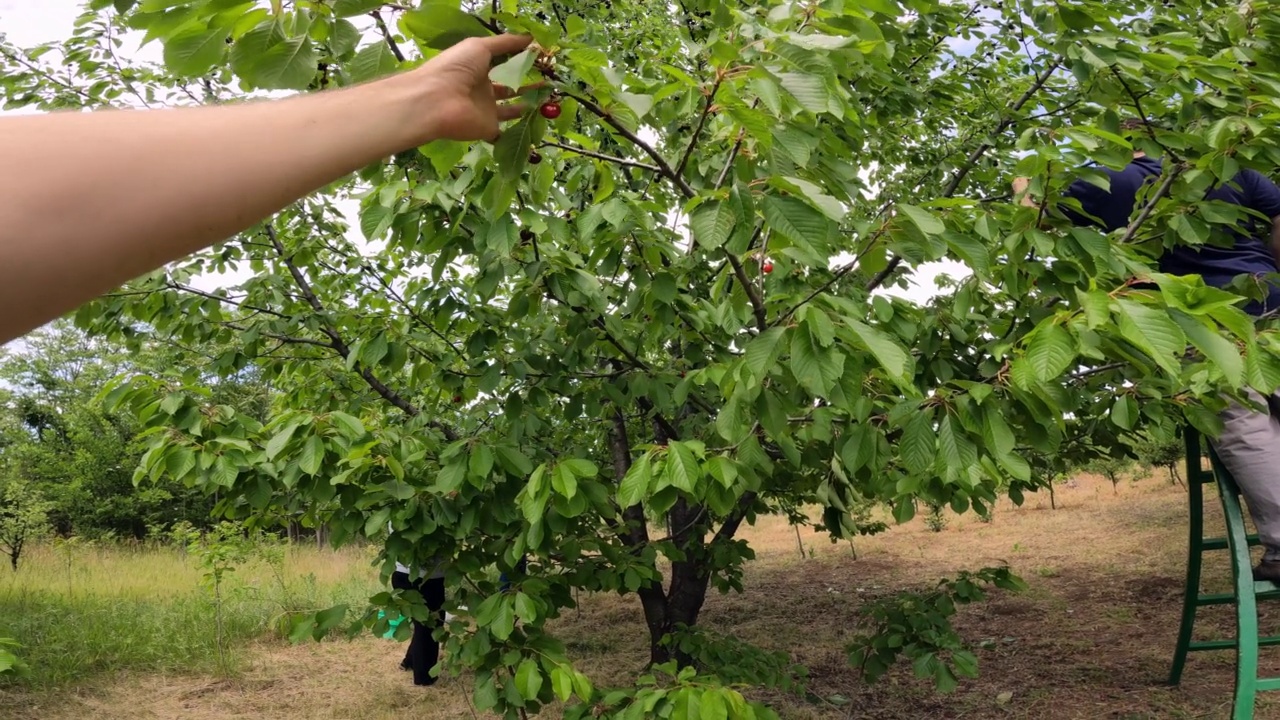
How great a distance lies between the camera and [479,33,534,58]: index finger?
913 mm

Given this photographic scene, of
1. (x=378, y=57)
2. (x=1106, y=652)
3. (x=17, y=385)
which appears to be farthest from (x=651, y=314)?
(x=17, y=385)

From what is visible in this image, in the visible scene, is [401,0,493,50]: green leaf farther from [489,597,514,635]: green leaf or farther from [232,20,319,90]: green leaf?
[489,597,514,635]: green leaf

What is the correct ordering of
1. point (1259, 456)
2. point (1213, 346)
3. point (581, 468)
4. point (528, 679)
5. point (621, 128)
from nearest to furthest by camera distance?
1. point (1213, 346)
2. point (621, 128)
3. point (581, 468)
4. point (528, 679)
5. point (1259, 456)

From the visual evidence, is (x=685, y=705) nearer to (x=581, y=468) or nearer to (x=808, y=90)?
(x=581, y=468)

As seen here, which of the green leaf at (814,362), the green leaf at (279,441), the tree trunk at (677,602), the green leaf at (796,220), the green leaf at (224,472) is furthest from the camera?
the tree trunk at (677,602)

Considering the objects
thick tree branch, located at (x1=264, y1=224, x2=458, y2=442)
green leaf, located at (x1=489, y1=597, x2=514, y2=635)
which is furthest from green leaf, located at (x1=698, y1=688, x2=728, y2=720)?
thick tree branch, located at (x1=264, y1=224, x2=458, y2=442)

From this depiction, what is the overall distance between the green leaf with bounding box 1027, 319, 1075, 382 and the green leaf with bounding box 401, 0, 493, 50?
42.9 inches

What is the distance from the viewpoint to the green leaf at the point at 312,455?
2203 mm

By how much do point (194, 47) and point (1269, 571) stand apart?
142 inches

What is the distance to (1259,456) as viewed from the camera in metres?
2.66

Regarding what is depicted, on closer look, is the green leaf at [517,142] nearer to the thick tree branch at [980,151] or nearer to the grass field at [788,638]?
the thick tree branch at [980,151]

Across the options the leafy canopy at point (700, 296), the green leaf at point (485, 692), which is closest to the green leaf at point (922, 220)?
the leafy canopy at point (700, 296)

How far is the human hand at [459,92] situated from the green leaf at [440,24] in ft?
0.55

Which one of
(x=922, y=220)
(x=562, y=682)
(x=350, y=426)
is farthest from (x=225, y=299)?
(x=922, y=220)
